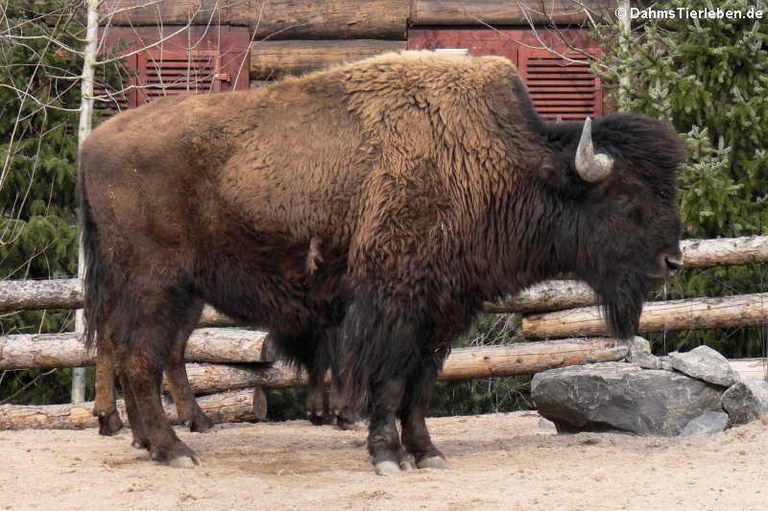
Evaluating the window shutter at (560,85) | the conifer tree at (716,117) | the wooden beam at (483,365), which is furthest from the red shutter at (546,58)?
the wooden beam at (483,365)

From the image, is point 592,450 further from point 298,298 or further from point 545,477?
point 298,298

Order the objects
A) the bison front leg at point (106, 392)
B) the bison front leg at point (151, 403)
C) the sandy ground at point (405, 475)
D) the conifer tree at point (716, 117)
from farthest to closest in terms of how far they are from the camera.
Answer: the conifer tree at point (716, 117), the bison front leg at point (106, 392), the bison front leg at point (151, 403), the sandy ground at point (405, 475)

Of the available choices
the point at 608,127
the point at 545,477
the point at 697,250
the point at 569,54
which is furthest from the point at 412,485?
the point at 569,54

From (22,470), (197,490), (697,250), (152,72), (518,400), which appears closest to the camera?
(197,490)

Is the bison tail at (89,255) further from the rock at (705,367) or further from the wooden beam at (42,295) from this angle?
the rock at (705,367)

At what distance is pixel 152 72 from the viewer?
12203 millimetres

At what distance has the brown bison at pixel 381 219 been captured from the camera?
6688mm

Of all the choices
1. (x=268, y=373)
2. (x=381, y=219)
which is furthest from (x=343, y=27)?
(x=381, y=219)

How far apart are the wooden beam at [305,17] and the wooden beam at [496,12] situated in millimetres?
241

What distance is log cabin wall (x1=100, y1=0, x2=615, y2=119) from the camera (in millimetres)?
12062

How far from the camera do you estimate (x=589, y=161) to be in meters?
6.61

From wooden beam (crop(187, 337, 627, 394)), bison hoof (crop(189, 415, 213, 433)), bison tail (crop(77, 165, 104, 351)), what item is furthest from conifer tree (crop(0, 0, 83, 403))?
bison tail (crop(77, 165, 104, 351))

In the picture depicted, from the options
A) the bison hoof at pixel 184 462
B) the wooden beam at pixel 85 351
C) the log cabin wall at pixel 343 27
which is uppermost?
the log cabin wall at pixel 343 27

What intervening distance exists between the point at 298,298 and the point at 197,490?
1.44 metres
